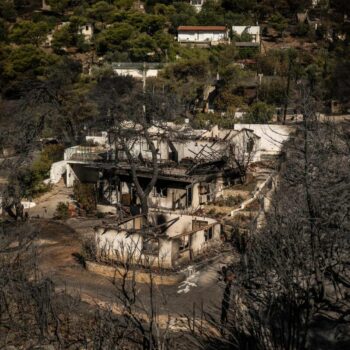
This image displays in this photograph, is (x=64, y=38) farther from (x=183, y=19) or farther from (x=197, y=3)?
(x=197, y=3)

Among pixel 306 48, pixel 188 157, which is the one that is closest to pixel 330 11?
pixel 306 48

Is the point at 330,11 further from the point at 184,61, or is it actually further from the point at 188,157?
the point at 188,157

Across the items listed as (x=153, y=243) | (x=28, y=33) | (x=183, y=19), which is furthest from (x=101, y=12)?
(x=153, y=243)

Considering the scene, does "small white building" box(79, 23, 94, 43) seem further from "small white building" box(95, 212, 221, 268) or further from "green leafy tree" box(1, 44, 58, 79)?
"small white building" box(95, 212, 221, 268)

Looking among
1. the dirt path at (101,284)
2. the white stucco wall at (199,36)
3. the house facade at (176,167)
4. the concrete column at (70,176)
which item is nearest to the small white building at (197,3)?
the white stucco wall at (199,36)

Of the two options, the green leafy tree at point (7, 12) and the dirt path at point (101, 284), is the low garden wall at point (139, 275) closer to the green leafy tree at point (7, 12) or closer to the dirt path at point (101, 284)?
the dirt path at point (101, 284)
